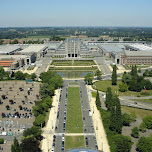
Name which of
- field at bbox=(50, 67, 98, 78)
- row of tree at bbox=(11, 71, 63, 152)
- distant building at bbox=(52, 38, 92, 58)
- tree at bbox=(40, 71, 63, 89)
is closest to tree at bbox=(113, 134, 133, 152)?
row of tree at bbox=(11, 71, 63, 152)

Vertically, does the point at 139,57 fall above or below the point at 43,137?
above

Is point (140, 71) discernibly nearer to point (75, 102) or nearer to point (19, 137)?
point (75, 102)

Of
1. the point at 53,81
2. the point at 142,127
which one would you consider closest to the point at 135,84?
the point at 53,81

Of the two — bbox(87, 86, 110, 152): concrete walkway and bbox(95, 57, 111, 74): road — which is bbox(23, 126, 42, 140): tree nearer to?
bbox(87, 86, 110, 152): concrete walkway

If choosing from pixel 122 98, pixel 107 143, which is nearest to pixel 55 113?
pixel 107 143

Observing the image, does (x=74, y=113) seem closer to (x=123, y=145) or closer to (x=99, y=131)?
(x=99, y=131)
